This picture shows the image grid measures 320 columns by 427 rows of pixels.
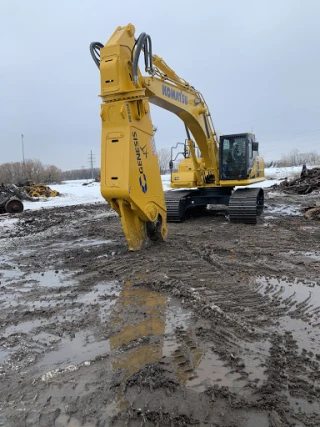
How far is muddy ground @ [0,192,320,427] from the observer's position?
2395 mm

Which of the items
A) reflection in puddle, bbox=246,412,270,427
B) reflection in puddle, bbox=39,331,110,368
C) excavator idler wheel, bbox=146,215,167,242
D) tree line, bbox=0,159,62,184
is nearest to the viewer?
reflection in puddle, bbox=246,412,270,427

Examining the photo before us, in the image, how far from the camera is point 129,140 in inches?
230

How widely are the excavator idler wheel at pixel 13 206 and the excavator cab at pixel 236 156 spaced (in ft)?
30.7

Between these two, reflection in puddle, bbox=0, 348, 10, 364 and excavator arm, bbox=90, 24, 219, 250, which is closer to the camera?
reflection in puddle, bbox=0, 348, 10, 364

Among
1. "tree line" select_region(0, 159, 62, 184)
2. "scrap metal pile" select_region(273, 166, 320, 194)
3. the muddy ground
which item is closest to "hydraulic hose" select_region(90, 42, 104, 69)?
the muddy ground

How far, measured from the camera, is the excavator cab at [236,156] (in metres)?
10.3

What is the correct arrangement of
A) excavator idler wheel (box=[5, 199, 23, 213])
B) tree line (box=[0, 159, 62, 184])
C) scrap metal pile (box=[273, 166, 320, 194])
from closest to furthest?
excavator idler wheel (box=[5, 199, 23, 213])
scrap metal pile (box=[273, 166, 320, 194])
tree line (box=[0, 159, 62, 184])

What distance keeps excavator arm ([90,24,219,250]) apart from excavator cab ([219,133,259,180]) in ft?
14.1

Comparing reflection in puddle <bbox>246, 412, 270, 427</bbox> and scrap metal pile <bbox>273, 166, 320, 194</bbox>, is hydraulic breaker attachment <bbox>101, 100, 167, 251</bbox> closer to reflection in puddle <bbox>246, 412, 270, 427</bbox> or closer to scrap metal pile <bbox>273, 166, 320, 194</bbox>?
reflection in puddle <bbox>246, 412, 270, 427</bbox>

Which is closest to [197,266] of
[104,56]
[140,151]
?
[140,151]

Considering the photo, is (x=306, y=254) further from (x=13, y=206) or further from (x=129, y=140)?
(x=13, y=206)

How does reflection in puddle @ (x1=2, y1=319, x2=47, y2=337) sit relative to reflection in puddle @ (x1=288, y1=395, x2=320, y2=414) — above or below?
below

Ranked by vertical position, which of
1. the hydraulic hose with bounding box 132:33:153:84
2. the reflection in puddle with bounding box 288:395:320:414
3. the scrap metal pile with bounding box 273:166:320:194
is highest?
the hydraulic hose with bounding box 132:33:153:84

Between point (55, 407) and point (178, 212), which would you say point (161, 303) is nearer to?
point (55, 407)
